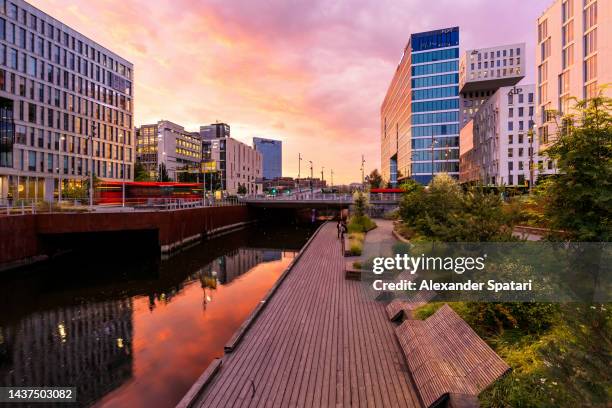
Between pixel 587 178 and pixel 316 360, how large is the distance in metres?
7.83

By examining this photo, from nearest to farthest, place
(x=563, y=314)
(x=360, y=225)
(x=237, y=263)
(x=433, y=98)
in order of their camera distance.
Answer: (x=563, y=314) < (x=237, y=263) < (x=360, y=225) < (x=433, y=98)

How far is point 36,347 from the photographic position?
42.5 feet

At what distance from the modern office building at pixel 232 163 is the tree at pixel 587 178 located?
110m

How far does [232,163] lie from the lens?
122m

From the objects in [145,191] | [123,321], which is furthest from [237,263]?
[145,191]

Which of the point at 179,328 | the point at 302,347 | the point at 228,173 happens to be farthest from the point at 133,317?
the point at 228,173

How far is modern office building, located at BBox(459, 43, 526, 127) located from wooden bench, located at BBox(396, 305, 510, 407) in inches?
4575

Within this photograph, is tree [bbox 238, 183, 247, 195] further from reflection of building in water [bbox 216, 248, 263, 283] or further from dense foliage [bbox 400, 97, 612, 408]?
dense foliage [bbox 400, 97, 612, 408]

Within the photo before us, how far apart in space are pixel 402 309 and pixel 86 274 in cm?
2418

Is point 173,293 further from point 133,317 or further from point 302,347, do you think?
point 302,347

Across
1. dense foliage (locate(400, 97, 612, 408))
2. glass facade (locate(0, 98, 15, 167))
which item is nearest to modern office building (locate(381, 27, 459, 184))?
dense foliage (locate(400, 97, 612, 408))

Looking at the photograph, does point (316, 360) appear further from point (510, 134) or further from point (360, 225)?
point (510, 134)

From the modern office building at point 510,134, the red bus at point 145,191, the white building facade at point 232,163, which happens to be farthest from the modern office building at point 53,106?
the modern office building at point 510,134

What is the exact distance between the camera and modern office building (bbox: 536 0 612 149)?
43.5 m
